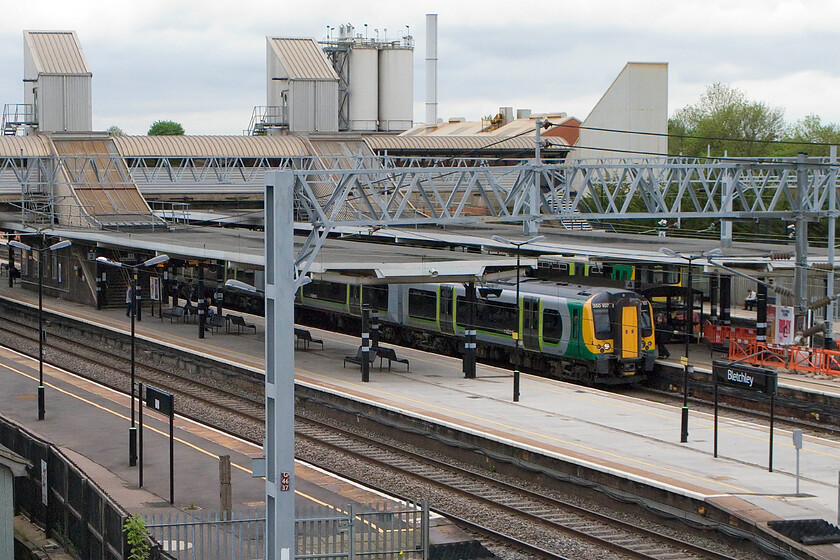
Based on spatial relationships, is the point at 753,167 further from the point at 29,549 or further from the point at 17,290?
the point at 17,290

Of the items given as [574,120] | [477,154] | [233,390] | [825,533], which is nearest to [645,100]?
[477,154]

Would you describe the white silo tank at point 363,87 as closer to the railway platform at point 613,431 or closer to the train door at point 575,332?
the railway platform at point 613,431

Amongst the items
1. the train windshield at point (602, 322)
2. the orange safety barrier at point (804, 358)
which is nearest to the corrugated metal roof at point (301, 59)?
the train windshield at point (602, 322)

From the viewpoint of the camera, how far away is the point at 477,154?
5916 cm

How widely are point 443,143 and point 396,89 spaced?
54.6 ft

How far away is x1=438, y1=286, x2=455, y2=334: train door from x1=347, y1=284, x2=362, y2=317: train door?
4288 mm

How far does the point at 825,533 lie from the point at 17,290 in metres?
43.1

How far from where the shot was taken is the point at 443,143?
5975cm

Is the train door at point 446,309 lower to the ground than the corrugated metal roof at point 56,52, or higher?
lower

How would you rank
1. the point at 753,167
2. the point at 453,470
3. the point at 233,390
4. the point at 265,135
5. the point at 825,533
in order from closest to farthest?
the point at 825,533 → the point at 453,470 → the point at 753,167 → the point at 233,390 → the point at 265,135

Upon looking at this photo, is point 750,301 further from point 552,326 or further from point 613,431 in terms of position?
point 613,431

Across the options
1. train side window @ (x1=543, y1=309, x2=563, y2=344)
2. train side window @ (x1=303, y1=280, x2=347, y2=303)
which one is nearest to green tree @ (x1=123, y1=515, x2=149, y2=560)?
train side window @ (x1=543, y1=309, x2=563, y2=344)

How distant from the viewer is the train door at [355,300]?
3562cm

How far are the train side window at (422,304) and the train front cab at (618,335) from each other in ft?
18.7
